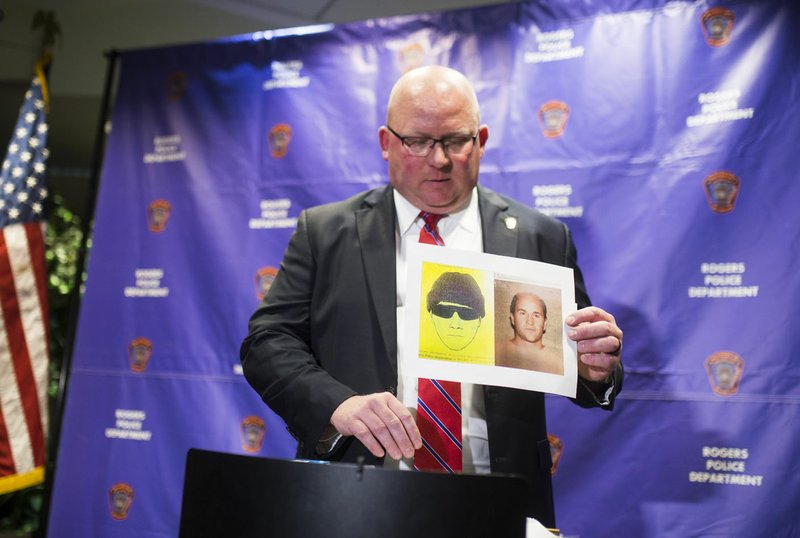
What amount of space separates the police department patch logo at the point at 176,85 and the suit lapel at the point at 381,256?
5.76ft

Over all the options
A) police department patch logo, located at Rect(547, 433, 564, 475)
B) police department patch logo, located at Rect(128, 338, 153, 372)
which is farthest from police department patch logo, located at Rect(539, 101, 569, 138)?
police department patch logo, located at Rect(128, 338, 153, 372)

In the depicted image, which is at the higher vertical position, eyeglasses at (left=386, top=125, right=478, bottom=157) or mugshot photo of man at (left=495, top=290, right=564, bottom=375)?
eyeglasses at (left=386, top=125, right=478, bottom=157)

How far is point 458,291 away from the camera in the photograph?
1.51 meters

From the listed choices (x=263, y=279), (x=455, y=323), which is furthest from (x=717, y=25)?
(x=263, y=279)

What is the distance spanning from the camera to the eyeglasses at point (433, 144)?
6.47 feet

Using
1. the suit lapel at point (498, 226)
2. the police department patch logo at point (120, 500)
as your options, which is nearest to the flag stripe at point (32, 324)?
the police department patch logo at point (120, 500)

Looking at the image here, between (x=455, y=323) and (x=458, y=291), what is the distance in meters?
0.07

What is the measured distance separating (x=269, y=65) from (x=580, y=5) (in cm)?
139

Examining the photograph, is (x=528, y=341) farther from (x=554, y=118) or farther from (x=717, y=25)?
(x=717, y=25)

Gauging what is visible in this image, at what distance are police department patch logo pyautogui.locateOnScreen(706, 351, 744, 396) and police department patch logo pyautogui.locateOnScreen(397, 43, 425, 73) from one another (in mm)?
1670

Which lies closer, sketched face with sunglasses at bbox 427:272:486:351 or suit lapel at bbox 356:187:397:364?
sketched face with sunglasses at bbox 427:272:486:351

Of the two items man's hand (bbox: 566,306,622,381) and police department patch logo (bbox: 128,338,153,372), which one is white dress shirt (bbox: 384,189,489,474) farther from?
police department patch logo (bbox: 128,338,153,372)

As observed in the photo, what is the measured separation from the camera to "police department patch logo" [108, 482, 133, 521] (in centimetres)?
312

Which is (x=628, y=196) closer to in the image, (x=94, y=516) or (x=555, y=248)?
(x=555, y=248)
